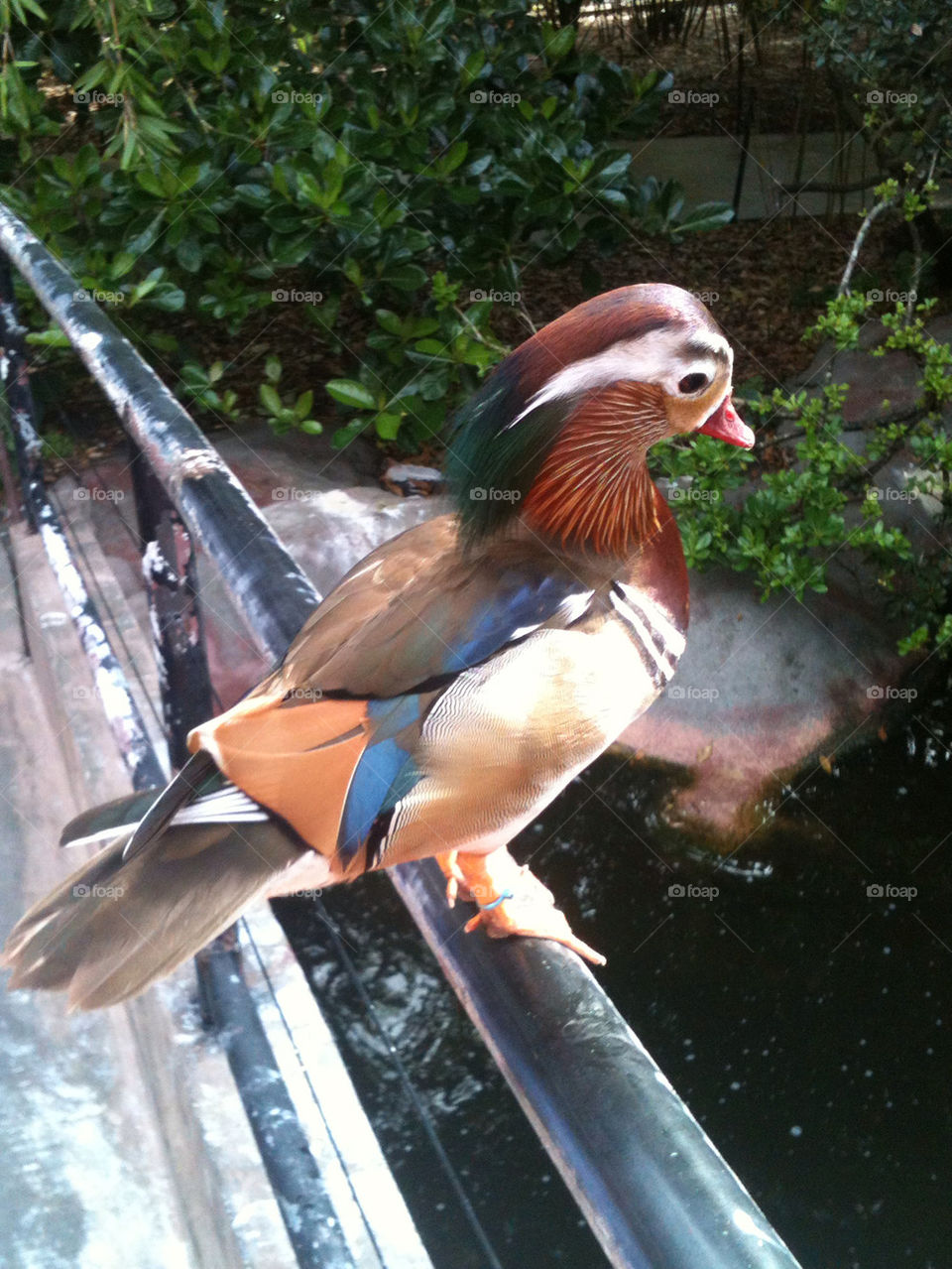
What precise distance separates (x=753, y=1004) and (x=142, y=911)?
85.7 inches

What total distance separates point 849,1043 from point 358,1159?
80.4 inches

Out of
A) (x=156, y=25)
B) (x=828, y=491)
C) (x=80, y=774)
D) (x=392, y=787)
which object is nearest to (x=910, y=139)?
(x=828, y=491)

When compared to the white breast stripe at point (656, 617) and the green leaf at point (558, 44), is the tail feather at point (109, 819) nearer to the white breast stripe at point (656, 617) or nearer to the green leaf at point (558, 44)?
the white breast stripe at point (656, 617)

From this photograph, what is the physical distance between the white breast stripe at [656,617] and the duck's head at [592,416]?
5 cm

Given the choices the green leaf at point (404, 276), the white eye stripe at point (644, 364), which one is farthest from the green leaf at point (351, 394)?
the white eye stripe at point (644, 364)

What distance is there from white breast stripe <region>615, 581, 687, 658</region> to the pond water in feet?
4.64

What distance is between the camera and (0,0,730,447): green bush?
282 cm

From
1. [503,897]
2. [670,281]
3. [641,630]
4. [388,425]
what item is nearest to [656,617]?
[641,630]

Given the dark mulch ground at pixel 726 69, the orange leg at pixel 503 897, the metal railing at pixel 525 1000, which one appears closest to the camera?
the metal railing at pixel 525 1000

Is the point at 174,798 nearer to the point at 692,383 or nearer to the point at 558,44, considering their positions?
the point at 692,383

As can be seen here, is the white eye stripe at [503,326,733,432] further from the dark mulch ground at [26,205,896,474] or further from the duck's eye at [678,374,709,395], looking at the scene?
the dark mulch ground at [26,205,896,474]

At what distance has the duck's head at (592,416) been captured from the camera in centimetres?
94

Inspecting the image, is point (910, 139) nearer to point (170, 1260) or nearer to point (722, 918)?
point (722, 918)

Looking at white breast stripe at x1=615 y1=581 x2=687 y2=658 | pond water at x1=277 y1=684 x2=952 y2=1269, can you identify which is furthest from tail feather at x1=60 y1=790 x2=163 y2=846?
pond water at x1=277 y1=684 x2=952 y2=1269
